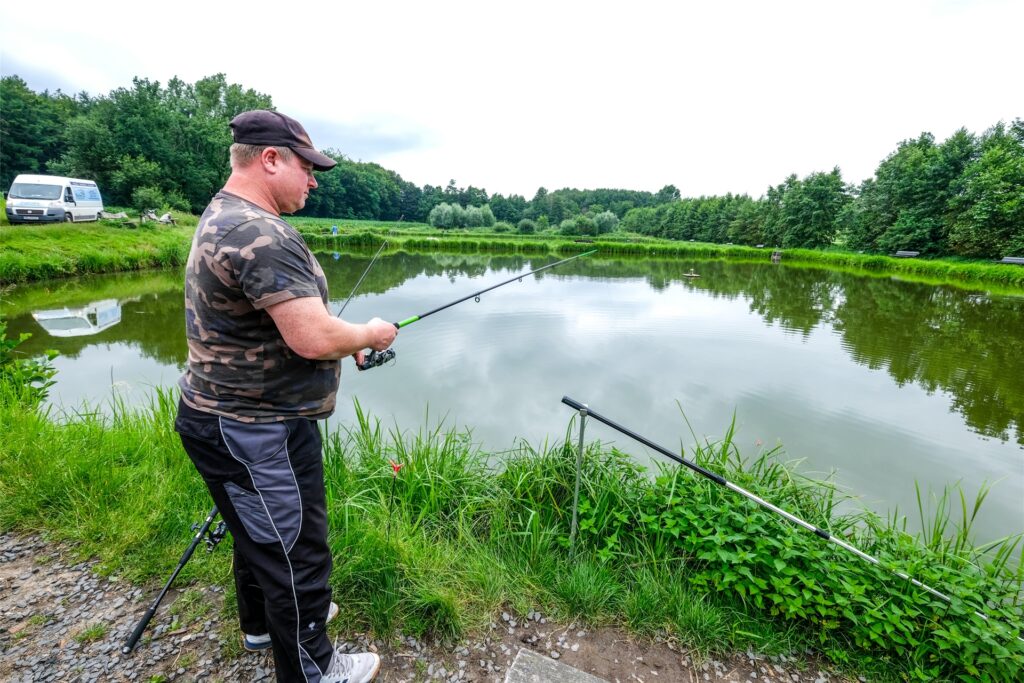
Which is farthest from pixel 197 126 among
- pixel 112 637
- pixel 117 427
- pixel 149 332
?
pixel 112 637

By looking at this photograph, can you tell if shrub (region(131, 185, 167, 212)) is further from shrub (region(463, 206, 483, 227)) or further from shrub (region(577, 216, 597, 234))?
shrub (region(577, 216, 597, 234))

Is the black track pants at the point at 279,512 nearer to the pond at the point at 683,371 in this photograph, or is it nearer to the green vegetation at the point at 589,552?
the green vegetation at the point at 589,552

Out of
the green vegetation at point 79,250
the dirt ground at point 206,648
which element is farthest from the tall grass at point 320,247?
the dirt ground at point 206,648

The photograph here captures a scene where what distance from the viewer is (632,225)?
6662 centimetres

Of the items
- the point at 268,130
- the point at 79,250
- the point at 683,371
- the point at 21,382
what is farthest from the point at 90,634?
the point at 79,250

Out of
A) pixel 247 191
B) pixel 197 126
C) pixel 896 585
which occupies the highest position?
pixel 197 126

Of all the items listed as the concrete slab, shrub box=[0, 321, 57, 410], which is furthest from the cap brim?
shrub box=[0, 321, 57, 410]

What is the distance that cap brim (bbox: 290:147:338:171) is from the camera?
1400 mm

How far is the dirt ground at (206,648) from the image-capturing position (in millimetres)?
1749

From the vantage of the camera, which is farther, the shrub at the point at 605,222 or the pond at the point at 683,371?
the shrub at the point at 605,222

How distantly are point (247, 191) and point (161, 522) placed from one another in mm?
2148

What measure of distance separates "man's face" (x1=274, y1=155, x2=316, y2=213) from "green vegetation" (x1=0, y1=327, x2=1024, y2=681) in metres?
1.65

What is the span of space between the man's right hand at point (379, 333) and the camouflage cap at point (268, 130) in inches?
20.0

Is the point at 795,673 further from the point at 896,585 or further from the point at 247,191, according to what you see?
the point at 247,191
